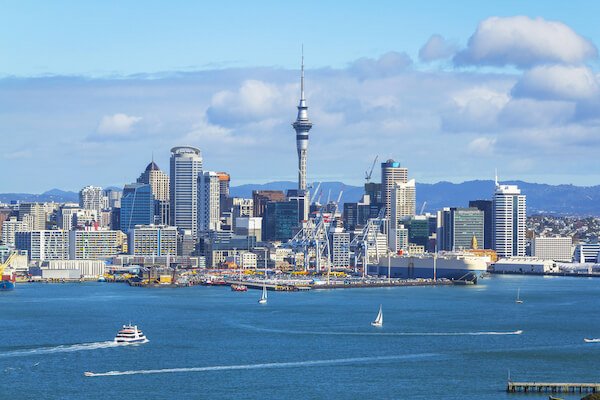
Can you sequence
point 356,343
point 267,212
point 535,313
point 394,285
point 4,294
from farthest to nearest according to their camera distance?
point 267,212 < point 394,285 < point 4,294 < point 535,313 < point 356,343

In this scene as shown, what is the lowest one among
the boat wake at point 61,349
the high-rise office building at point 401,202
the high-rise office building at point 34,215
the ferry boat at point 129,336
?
the boat wake at point 61,349

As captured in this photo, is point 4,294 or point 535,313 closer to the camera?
point 535,313

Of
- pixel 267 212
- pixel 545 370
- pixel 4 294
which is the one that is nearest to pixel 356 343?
pixel 545 370

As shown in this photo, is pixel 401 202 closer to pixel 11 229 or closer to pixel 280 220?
pixel 280 220

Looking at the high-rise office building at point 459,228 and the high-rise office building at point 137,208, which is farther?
the high-rise office building at point 137,208

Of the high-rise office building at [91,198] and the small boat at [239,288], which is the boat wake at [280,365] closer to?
the small boat at [239,288]

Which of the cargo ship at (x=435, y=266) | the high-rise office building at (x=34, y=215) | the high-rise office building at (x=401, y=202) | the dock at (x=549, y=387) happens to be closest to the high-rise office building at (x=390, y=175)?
the high-rise office building at (x=401, y=202)

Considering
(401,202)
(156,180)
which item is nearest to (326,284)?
(401,202)

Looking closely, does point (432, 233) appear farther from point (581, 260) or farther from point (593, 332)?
point (593, 332)
